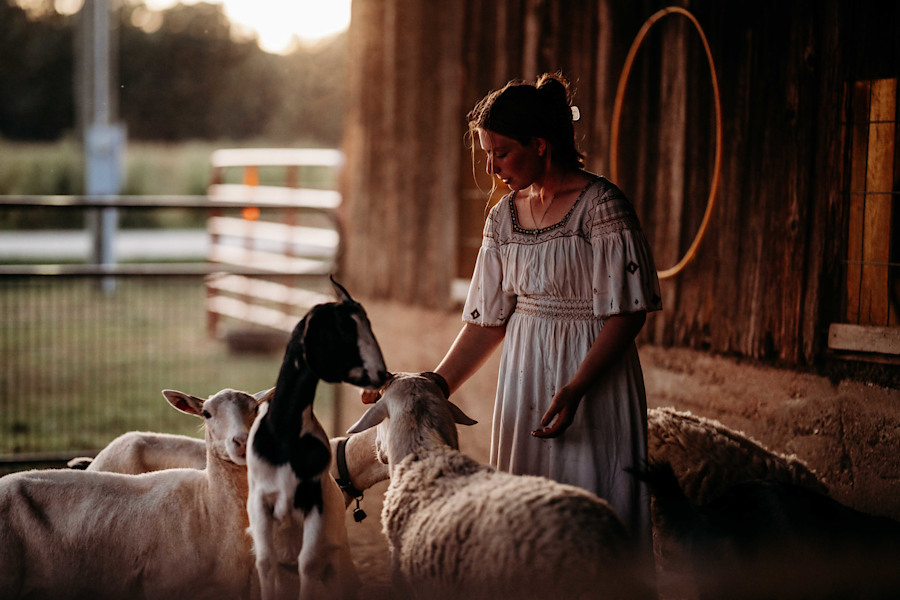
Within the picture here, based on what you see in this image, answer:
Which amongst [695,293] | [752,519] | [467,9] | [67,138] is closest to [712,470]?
[752,519]

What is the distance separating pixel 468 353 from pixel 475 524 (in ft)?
3.34

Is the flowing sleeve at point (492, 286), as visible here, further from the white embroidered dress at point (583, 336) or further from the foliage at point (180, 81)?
the foliage at point (180, 81)

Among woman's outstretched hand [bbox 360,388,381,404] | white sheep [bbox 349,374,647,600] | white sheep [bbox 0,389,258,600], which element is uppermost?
woman's outstretched hand [bbox 360,388,381,404]

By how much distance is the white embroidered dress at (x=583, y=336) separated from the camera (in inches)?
134

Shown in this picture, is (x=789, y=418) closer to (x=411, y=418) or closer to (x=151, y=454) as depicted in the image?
(x=411, y=418)

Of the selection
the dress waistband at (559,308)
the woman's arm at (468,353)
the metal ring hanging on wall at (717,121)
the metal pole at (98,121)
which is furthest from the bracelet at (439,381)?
the metal pole at (98,121)

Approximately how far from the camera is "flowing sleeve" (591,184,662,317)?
337cm

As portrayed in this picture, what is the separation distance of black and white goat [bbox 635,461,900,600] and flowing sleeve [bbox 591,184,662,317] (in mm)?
634

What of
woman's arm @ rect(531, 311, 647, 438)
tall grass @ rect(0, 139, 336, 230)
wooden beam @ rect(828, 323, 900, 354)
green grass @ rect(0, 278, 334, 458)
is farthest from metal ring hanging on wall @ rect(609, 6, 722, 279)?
tall grass @ rect(0, 139, 336, 230)

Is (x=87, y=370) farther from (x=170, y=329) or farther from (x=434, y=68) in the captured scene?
(x=434, y=68)

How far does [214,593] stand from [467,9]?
5.25 meters

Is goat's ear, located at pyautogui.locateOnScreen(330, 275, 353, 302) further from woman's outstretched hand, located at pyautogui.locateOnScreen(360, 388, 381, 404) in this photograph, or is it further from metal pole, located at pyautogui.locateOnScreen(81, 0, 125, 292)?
metal pole, located at pyautogui.locateOnScreen(81, 0, 125, 292)

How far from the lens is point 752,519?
3.70 meters

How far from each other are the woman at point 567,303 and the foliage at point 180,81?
41091 millimetres
